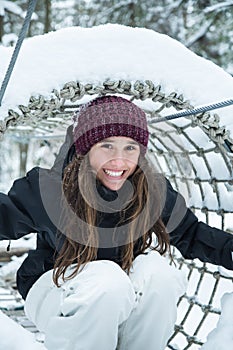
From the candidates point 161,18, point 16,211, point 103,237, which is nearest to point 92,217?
point 103,237

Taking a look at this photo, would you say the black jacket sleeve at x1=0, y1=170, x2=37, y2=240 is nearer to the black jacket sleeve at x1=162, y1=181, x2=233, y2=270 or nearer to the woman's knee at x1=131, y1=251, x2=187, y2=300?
the woman's knee at x1=131, y1=251, x2=187, y2=300

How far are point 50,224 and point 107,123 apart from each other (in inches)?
12.5

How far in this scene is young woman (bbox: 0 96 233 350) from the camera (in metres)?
1.14

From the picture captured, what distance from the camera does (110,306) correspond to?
112 cm

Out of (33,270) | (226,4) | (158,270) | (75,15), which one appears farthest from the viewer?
(75,15)

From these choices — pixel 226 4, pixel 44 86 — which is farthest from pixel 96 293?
pixel 226 4

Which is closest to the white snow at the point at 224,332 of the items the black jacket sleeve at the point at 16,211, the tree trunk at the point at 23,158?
the black jacket sleeve at the point at 16,211

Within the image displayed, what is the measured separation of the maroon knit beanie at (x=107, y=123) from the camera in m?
1.33

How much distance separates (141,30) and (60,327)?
84 centimetres

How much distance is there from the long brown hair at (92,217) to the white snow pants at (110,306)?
5 centimetres

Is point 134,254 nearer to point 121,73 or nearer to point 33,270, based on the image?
point 33,270

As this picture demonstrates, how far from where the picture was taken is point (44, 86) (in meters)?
1.28

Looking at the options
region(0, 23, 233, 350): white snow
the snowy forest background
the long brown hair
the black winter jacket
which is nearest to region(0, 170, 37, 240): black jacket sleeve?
the black winter jacket

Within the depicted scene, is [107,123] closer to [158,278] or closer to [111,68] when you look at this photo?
[111,68]
